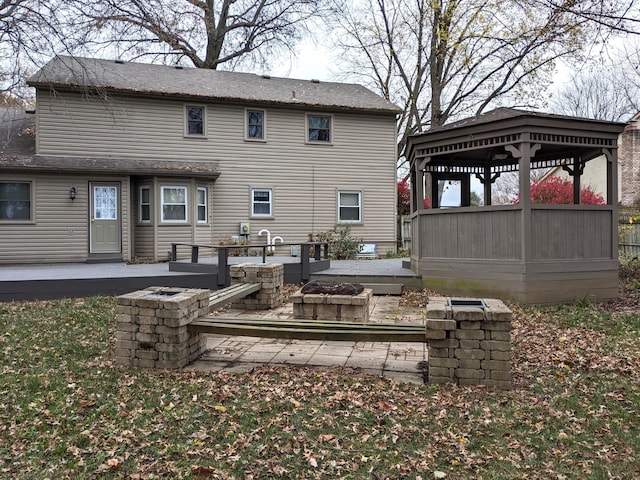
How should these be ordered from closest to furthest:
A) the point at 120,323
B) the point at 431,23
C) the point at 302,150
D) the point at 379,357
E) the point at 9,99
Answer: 1. the point at 120,323
2. the point at 379,357
3. the point at 9,99
4. the point at 302,150
5. the point at 431,23

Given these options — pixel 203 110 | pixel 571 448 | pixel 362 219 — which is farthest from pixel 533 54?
pixel 571 448

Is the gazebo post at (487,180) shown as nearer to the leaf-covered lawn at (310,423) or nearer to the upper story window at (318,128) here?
the upper story window at (318,128)

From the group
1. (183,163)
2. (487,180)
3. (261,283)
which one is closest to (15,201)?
(183,163)

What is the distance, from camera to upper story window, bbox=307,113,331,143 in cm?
1662

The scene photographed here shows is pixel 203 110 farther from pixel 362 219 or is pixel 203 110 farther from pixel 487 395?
pixel 487 395

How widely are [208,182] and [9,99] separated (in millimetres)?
6286

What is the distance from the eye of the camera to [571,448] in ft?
10.3

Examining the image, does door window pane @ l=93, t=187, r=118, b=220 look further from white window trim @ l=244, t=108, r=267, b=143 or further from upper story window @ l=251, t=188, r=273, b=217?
white window trim @ l=244, t=108, r=267, b=143

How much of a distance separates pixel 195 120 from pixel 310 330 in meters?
12.7

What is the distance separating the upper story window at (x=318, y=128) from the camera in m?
16.6

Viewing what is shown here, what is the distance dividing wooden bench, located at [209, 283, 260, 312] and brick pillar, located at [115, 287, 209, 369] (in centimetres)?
78

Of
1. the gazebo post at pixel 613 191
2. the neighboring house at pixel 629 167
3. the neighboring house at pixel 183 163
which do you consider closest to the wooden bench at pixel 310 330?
the gazebo post at pixel 613 191

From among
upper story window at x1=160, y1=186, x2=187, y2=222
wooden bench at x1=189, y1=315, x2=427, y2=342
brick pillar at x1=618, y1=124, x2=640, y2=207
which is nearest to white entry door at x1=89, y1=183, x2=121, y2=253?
upper story window at x1=160, y1=186, x2=187, y2=222

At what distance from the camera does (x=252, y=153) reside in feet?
52.6
